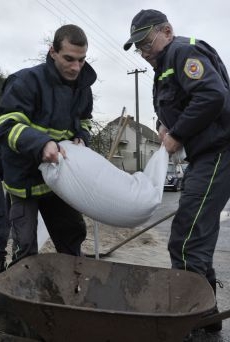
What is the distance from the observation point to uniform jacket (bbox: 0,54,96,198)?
110 inches

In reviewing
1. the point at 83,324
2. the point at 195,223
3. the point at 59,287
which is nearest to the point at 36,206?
the point at 59,287

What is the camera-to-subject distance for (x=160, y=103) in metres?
3.05

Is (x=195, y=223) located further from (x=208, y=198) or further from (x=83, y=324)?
(x=83, y=324)

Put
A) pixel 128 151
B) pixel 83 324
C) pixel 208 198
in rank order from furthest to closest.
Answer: pixel 128 151
pixel 208 198
pixel 83 324

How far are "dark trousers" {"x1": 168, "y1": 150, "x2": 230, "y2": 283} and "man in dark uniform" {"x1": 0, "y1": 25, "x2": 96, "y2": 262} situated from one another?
82 centimetres

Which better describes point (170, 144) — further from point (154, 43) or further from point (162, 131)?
point (154, 43)

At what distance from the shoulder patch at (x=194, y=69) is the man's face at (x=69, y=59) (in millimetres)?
652

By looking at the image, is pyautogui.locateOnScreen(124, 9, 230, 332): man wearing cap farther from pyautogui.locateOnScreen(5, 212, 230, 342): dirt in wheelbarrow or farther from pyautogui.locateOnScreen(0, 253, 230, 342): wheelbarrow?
pyautogui.locateOnScreen(5, 212, 230, 342): dirt in wheelbarrow

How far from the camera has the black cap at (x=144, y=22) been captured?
2.99m

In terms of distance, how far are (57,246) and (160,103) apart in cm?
132

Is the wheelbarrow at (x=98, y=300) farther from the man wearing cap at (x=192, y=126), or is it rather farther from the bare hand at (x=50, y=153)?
the bare hand at (x=50, y=153)

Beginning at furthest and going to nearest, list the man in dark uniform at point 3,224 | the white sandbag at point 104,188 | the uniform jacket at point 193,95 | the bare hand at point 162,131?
1. the man in dark uniform at point 3,224
2. the bare hand at point 162,131
3. the uniform jacket at point 193,95
4. the white sandbag at point 104,188

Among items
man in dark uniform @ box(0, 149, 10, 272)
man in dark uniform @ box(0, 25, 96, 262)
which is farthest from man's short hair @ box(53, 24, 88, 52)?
man in dark uniform @ box(0, 149, 10, 272)

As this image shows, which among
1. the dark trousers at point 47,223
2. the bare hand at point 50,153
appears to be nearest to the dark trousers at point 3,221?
the dark trousers at point 47,223
